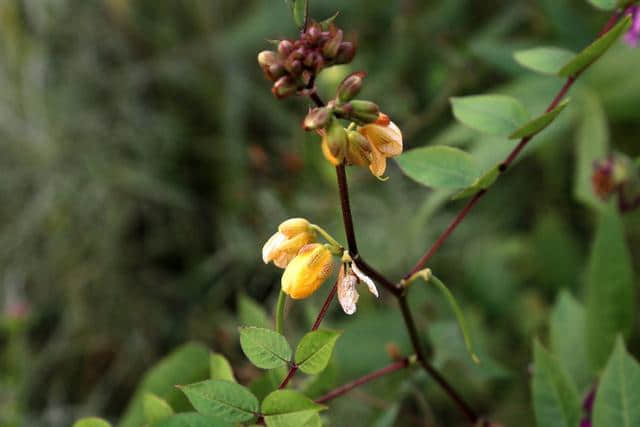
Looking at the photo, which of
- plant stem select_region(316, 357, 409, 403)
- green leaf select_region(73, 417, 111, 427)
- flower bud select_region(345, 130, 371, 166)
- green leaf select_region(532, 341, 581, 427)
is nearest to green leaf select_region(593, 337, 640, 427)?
green leaf select_region(532, 341, 581, 427)

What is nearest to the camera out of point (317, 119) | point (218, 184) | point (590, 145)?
point (317, 119)

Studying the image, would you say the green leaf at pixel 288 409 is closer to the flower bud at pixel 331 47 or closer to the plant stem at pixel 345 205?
the plant stem at pixel 345 205

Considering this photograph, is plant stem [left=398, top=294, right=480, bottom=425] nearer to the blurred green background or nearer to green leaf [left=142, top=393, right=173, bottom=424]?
green leaf [left=142, top=393, right=173, bottom=424]

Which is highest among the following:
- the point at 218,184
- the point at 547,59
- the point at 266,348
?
the point at 547,59

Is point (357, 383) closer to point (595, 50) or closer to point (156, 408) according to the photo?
point (156, 408)

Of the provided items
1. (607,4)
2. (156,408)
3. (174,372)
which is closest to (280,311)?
(156,408)

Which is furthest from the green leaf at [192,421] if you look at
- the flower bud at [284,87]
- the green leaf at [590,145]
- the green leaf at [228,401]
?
the green leaf at [590,145]
